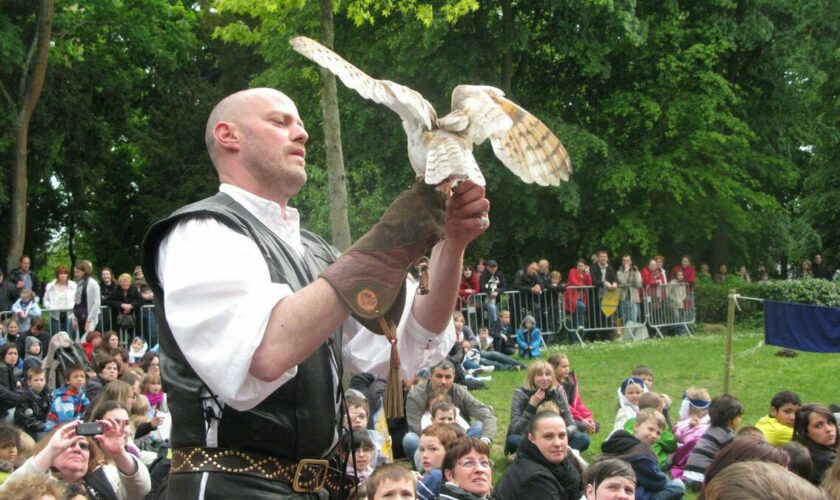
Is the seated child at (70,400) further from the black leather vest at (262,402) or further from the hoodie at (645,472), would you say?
the black leather vest at (262,402)

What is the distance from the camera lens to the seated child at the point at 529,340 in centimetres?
1484

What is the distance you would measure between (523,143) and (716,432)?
533 cm

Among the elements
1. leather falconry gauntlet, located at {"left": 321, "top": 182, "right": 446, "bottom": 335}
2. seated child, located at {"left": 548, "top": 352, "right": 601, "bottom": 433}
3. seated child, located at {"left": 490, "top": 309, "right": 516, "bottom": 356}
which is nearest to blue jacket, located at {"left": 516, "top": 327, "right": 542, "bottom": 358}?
seated child, located at {"left": 490, "top": 309, "right": 516, "bottom": 356}

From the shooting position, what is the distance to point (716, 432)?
766cm

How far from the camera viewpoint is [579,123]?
72.0 feet

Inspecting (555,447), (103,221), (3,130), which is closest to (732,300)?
(555,447)

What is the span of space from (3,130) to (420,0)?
31.9ft

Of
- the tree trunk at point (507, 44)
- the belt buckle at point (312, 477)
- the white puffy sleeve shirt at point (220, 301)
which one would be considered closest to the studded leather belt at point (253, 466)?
the belt buckle at point (312, 477)

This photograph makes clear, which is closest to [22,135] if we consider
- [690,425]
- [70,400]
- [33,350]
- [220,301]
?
[33,350]

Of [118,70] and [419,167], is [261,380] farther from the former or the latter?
[118,70]

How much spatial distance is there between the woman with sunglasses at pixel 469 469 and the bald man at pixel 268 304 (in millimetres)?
3365

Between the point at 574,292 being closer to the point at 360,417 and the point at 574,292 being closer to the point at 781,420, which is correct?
the point at 781,420

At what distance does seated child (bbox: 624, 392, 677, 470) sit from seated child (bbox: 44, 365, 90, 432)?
4534 millimetres

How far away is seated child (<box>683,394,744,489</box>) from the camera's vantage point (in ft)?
25.0
